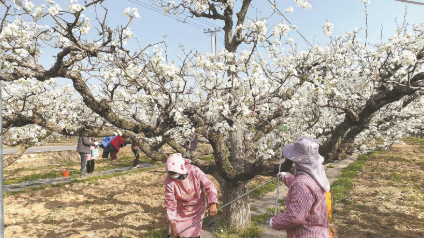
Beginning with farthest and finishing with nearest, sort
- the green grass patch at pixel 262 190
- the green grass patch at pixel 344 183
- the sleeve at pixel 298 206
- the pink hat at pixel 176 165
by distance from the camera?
the green grass patch at pixel 262 190 → the green grass patch at pixel 344 183 → the pink hat at pixel 176 165 → the sleeve at pixel 298 206

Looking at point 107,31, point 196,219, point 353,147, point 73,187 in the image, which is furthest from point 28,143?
point 353,147

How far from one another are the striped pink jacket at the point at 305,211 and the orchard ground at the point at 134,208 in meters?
4.51

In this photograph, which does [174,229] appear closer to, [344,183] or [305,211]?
[305,211]

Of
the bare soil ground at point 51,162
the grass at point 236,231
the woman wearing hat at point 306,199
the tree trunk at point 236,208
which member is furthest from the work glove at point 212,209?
the bare soil ground at point 51,162

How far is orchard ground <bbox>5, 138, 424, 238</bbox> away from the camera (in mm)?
6919

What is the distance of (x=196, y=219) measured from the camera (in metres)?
3.97

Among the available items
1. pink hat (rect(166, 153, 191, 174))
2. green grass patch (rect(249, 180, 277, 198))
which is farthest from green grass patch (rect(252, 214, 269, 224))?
pink hat (rect(166, 153, 191, 174))

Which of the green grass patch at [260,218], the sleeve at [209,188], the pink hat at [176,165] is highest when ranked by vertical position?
the pink hat at [176,165]

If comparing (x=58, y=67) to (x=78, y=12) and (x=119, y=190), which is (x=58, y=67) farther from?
(x=119, y=190)

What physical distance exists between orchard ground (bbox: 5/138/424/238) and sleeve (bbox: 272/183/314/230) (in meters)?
4.57

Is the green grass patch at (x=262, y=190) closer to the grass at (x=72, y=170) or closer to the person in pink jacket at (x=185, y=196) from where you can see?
the person in pink jacket at (x=185, y=196)

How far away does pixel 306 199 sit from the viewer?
2.56 meters

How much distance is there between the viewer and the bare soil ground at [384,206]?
24.1ft

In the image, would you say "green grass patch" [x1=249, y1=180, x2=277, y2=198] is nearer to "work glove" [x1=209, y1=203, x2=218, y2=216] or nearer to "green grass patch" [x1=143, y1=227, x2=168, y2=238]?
"green grass patch" [x1=143, y1=227, x2=168, y2=238]
